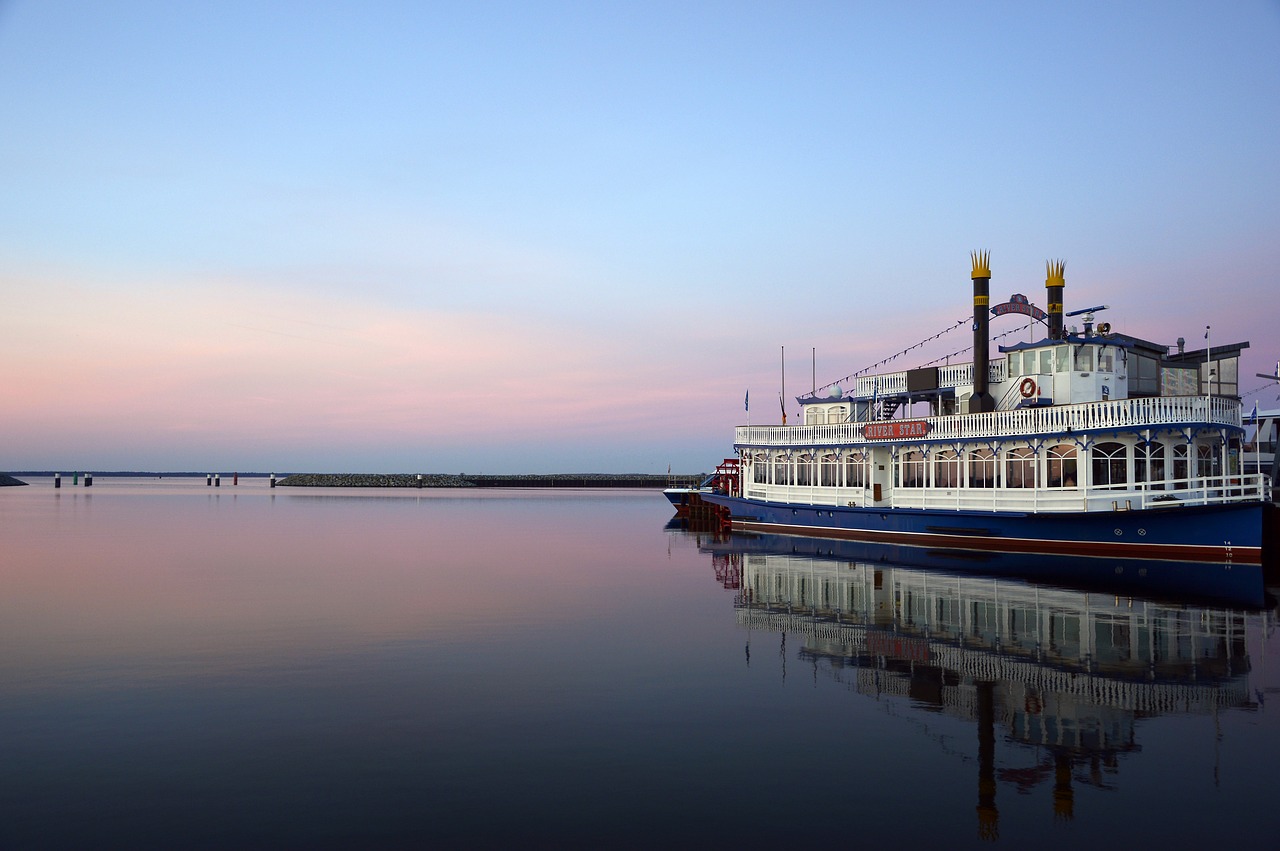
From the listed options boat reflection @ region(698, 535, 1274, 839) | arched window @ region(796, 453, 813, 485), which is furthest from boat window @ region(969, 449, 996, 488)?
arched window @ region(796, 453, 813, 485)

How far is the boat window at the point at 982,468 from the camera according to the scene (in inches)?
1553

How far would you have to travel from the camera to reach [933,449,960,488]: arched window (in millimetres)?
41125

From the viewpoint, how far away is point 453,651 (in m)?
Answer: 19.3

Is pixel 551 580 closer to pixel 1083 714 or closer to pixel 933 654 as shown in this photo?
pixel 933 654

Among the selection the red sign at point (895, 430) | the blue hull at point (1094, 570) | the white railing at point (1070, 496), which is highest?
the red sign at point (895, 430)

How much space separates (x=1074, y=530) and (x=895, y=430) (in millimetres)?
10438

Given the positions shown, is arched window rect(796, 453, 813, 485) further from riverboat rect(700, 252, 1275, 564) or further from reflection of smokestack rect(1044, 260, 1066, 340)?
reflection of smokestack rect(1044, 260, 1066, 340)

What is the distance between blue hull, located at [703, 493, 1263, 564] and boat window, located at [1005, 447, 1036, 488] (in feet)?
6.63

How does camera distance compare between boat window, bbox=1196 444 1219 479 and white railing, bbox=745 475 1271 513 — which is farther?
boat window, bbox=1196 444 1219 479

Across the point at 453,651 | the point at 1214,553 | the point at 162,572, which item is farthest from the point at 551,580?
the point at 1214,553

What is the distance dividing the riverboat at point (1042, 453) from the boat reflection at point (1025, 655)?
3.82 metres

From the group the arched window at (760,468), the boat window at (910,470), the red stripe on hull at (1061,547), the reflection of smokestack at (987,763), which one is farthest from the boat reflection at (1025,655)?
the arched window at (760,468)

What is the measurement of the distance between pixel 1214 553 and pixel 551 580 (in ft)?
81.0

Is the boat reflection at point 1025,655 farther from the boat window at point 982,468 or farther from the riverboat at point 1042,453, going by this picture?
the boat window at point 982,468
